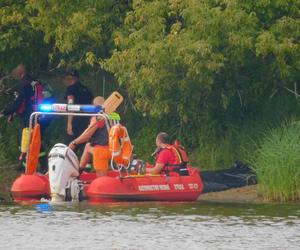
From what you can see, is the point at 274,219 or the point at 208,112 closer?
the point at 274,219

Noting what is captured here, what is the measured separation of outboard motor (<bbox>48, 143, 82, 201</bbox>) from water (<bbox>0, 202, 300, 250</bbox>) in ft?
1.80

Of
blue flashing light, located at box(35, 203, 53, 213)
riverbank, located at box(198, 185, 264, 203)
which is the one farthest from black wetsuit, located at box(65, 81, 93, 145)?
blue flashing light, located at box(35, 203, 53, 213)

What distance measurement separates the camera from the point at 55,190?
27891mm

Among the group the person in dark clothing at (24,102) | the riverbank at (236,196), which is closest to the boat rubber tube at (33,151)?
the person in dark clothing at (24,102)

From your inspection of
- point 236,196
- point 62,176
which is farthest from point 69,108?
point 236,196

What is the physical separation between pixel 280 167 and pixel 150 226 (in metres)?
5.16

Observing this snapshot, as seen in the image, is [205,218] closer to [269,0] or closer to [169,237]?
[169,237]

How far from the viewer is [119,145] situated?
27.8 m

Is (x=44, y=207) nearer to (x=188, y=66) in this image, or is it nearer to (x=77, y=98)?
(x=188, y=66)

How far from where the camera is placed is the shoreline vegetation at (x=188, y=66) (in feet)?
96.3

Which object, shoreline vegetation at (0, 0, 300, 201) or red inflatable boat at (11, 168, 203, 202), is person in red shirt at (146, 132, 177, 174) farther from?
shoreline vegetation at (0, 0, 300, 201)

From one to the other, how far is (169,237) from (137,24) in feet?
28.3

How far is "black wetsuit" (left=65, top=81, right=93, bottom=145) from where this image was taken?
105 ft

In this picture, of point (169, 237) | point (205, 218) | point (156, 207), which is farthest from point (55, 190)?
point (169, 237)
